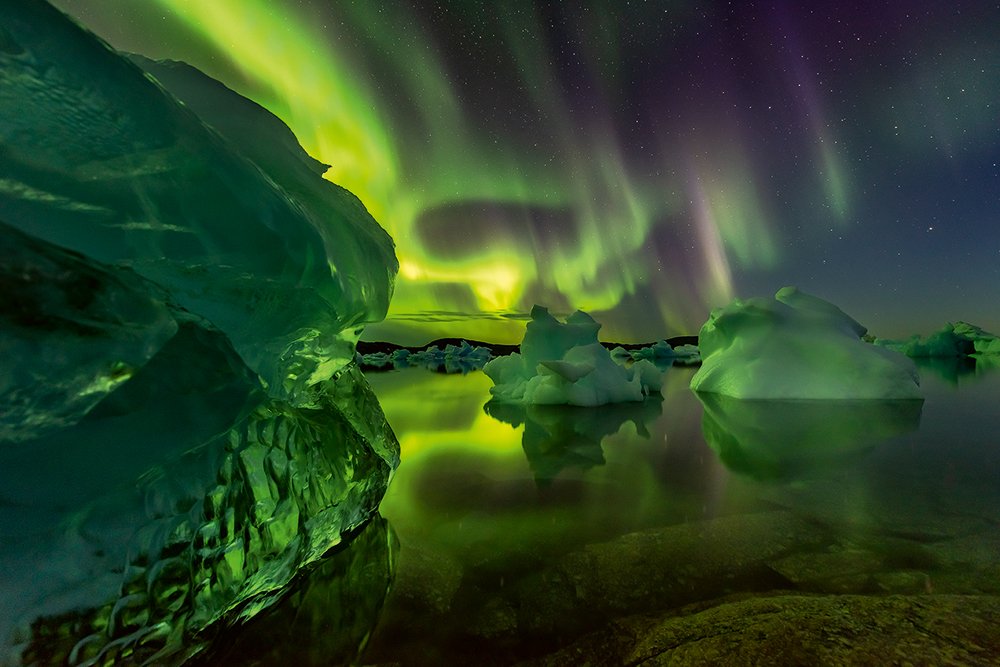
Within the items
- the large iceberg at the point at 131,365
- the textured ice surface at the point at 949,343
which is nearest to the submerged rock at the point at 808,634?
the large iceberg at the point at 131,365

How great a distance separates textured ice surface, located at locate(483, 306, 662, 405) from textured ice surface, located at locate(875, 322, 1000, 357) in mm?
23583

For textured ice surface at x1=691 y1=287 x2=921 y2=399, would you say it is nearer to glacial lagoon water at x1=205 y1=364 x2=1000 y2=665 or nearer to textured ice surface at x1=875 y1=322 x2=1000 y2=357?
glacial lagoon water at x1=205 y1=364 x2=1000 y2=665

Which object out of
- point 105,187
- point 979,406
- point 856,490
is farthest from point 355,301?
point 979,406

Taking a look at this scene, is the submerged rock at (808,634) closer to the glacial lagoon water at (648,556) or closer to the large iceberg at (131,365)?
the glacial lagoon water at (648,556)

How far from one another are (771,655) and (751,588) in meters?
0.48

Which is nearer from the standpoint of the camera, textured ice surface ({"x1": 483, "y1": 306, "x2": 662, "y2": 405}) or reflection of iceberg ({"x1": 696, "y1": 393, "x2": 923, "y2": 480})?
reflection of iceberg ({"x1": 696, "y1": 393, "x2": 923, "y2": 480})

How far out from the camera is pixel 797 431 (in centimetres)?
506

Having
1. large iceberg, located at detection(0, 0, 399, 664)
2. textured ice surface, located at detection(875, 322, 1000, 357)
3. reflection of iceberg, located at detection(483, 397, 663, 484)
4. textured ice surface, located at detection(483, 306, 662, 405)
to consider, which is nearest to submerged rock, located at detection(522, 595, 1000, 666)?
large iceberg, located at detection(0, 0, 399, 664)

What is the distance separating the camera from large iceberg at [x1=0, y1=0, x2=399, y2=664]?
1028 millimetres

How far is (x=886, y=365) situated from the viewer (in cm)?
805

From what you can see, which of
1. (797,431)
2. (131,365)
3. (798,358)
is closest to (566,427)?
(797,431)

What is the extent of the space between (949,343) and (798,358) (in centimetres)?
2606

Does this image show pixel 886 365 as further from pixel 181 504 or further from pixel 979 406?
pixel 181 504

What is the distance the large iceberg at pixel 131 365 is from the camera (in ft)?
3.37
